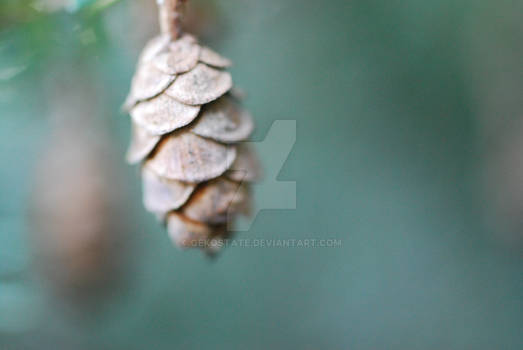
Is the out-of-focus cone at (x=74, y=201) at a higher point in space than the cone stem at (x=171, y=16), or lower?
lower

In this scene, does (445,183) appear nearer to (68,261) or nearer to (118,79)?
(118,79)

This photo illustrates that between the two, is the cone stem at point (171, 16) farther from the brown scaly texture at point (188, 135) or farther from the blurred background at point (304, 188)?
the blurred background at point (304, 188)

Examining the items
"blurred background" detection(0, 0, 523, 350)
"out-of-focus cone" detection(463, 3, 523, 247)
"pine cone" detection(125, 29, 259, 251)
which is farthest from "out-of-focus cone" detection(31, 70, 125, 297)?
"out-of-focus cone" detection(463, 3, 523, 247)

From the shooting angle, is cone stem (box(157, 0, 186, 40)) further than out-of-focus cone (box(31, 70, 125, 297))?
No

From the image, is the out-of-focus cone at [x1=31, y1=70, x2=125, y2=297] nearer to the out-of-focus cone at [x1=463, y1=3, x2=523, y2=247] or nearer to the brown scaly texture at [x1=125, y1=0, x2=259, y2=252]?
the brown scaly texture at [x1=125, y1=0, x2=259, y2=252]

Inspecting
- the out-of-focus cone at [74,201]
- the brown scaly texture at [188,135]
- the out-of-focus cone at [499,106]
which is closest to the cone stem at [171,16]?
the brown scaly texture at [188,135]

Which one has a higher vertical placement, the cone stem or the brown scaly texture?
the cone stem

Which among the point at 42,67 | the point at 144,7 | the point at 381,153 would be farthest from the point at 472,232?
the point at 42,67

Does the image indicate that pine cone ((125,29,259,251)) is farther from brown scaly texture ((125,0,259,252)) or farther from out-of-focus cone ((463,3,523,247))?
out-of-focus cone ((463,3,523,247))
